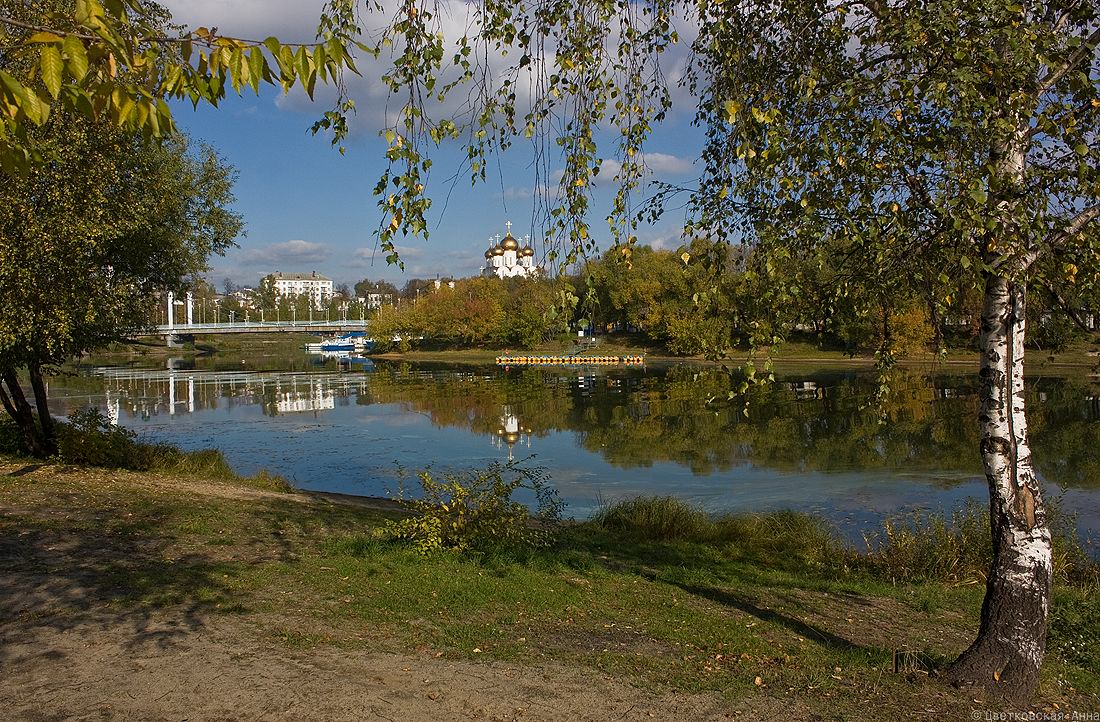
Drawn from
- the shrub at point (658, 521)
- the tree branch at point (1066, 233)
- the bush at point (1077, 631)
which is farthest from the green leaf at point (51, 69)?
the shrub at point (658, 521)

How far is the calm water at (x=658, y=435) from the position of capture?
58.1 ft

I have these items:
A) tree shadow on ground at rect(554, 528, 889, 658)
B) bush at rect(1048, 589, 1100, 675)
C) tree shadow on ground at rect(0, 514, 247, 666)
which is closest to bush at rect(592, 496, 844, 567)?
tree shadow on ground at rect(554, 528, 889, 658)

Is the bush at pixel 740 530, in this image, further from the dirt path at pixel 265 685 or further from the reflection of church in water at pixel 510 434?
the reflection of church in water at pixel 510 434

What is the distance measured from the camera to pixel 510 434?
28344mm

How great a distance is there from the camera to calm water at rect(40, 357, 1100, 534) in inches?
698

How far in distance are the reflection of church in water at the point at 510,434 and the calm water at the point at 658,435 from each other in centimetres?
9

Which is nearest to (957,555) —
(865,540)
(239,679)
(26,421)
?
(865,540)

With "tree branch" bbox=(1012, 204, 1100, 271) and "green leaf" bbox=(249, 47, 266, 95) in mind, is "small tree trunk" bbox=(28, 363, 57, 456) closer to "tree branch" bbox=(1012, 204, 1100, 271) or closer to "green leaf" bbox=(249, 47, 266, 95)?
"green leaf" bbox=(249, 47, 266, 95)

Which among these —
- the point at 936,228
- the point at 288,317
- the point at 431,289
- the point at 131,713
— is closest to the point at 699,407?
the point at 936,228

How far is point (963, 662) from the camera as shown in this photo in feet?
18.7

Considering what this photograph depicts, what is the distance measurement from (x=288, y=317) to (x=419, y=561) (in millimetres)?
151454

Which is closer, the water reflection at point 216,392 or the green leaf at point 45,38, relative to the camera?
the green leaf at point 45,38

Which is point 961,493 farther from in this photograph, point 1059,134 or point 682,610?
point 1059,134

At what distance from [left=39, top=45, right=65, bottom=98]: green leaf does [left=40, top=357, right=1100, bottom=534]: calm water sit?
4048 mm
